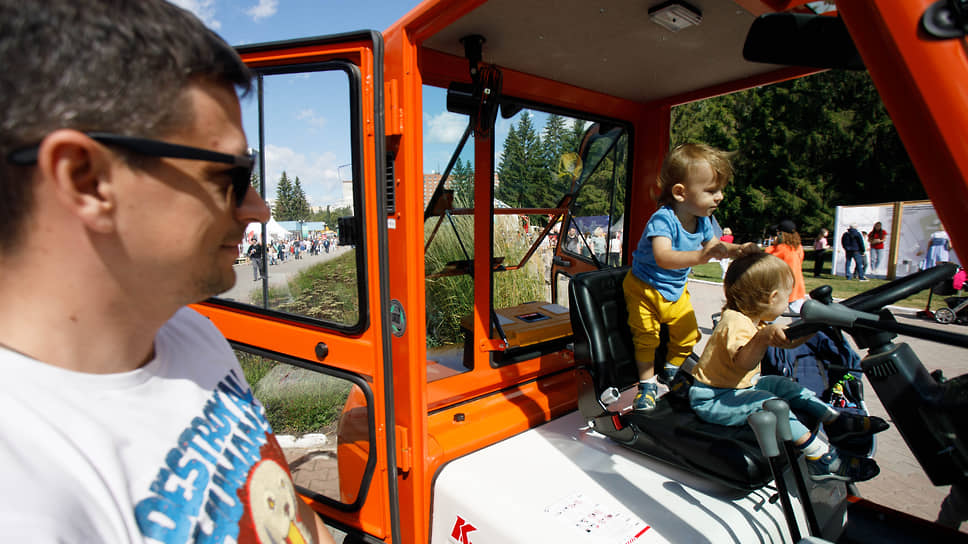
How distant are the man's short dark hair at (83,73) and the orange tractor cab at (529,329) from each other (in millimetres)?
1032

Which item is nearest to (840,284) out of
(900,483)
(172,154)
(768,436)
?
(900,483)

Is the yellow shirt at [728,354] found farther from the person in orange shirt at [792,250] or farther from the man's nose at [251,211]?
the person in orange shirt at [792,250]

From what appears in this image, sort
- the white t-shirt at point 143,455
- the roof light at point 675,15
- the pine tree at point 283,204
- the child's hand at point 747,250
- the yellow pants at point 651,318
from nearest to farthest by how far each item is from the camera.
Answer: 1. the white t-shirt at point 143,455
2. the roof light at point 675,15
3. the child's hand at point 747,250
4. the pine tree at point 283,204
5. the yellow pants at point 651,318

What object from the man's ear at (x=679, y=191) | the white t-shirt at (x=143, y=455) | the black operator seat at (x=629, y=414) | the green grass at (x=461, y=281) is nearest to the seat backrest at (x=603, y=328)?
the black operator seat at (x=629, y=414)

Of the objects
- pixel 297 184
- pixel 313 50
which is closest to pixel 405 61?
pixel 313 50

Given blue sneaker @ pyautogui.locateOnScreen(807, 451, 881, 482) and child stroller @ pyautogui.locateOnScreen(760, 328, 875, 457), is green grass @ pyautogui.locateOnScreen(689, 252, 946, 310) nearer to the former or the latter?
child stroller @ pyautogui.locateOnScreen(760, 328, 875, 457)

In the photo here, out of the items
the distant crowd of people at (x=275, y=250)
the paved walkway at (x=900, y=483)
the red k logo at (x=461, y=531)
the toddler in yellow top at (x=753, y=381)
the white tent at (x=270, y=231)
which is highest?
the white tent at (x=270, y=231)

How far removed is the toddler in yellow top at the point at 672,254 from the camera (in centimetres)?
217

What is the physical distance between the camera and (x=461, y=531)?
1674mm

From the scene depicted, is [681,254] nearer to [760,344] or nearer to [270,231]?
[760,344]

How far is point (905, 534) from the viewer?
5.40ft

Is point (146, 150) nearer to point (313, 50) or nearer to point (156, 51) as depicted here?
point (156, 51)

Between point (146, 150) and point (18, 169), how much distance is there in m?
Answer: 0.13

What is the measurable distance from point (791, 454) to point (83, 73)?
180 cm
